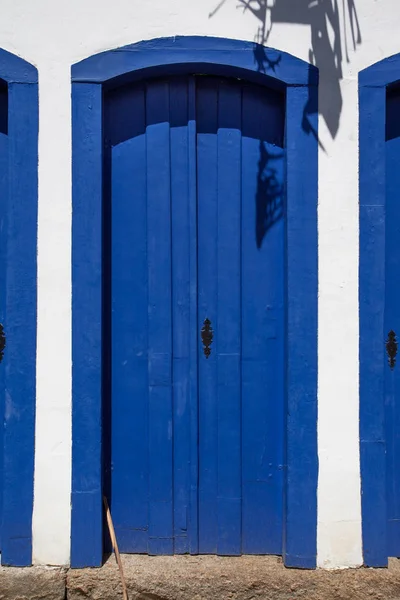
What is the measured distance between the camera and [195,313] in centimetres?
364

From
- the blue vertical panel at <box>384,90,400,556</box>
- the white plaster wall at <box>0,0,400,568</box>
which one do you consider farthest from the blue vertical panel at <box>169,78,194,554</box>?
the blue vertical panel at <box>384,90,400,556</box>

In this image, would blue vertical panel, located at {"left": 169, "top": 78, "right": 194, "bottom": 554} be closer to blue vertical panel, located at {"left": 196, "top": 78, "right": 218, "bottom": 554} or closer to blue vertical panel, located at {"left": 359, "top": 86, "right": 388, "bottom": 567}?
blue vertical panel, located at {"left": 196, "top": 78, "right": 218, "bottom": 554}

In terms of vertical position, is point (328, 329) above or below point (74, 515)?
above

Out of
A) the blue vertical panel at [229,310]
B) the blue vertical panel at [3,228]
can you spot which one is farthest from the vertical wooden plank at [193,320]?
the blue vertical panel at [3,228]

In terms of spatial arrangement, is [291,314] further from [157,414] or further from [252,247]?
[157,414]

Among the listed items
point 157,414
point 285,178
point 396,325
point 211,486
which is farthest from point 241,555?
point 285,178

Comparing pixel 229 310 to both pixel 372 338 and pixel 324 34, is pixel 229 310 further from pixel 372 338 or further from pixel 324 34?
pixel 324 34

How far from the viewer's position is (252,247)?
3668mm

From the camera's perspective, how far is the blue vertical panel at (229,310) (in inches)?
144

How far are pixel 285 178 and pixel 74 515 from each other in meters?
2.21

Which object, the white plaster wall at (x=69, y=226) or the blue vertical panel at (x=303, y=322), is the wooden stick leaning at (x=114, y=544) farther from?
the blue vertical panel at (x=303, y=322)

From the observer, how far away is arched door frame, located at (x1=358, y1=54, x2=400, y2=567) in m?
3.52

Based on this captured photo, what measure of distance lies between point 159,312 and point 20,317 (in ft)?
2.53

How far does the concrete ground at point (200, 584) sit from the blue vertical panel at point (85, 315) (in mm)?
146
